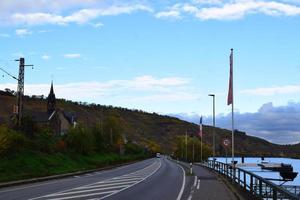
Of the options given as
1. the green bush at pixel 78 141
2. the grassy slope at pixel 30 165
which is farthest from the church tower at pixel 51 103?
the grassy slope at pixel 30 165

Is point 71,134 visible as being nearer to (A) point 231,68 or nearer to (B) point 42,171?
(B) point 42,171

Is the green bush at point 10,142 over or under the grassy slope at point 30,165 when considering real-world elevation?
over

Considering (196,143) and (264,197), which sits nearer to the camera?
(264,197)

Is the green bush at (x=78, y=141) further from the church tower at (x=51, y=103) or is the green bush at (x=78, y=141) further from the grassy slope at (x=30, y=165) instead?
the church tower at (x=51, y=103)

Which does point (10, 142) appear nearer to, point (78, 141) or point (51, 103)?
point (78, 141)

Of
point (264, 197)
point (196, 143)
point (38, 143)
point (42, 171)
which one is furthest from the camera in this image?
point (196, 143)

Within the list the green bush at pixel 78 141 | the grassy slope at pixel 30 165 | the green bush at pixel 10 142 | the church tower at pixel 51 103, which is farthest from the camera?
the church tower at pixel 51 103

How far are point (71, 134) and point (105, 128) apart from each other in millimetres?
66872

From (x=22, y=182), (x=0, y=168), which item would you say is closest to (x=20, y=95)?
(x=0, y=168)

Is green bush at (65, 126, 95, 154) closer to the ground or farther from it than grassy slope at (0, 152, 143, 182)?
farther from it

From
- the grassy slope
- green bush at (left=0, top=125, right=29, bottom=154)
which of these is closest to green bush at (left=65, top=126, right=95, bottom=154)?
the grassy slope

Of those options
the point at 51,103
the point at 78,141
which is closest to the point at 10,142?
the point at 78,141

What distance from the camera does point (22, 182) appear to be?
31.8 m

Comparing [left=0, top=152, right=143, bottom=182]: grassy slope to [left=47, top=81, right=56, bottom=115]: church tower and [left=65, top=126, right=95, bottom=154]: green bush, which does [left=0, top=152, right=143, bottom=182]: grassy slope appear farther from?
[left=47, top=81, right=56, bottom=115]: church tower
